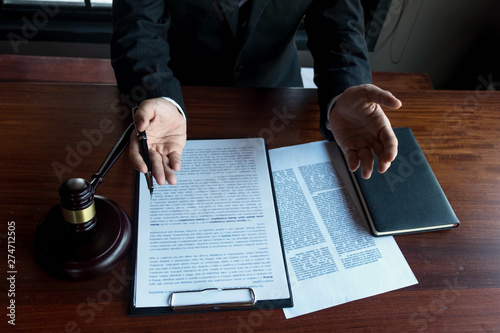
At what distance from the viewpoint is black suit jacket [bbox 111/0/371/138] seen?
947 mm

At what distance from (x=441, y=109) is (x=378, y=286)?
575 millimetres

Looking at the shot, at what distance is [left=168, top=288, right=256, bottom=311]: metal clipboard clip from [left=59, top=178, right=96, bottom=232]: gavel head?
188 mm

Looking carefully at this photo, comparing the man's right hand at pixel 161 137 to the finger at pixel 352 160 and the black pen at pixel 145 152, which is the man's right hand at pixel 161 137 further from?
the finger at pixel 352 160

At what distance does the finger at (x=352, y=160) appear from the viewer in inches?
32.4

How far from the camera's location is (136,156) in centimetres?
73

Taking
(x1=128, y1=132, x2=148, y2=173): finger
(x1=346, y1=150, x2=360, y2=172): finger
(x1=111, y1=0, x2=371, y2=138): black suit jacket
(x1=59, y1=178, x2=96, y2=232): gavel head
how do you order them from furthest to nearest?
(x1=111, y1=0, x2=371, y2=138): black suit jacket
(x1=346, y1=150, x2=360, y2=172): finger
(x1=128, y1=132, x2=148, y2=173): finger
(x1=59, y1=178, x2=96, y2=232): gavel head

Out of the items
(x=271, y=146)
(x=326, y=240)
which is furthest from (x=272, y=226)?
(x=271, y=146)

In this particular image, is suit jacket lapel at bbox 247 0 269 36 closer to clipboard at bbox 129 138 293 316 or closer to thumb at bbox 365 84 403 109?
thumb at bbox 365 84 403 109

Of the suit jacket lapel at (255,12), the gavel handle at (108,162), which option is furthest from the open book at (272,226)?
the suit jacket lapel at (255,12)

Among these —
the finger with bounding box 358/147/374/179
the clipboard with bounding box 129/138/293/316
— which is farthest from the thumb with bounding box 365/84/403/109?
the clipboard with bounding box 129/138/293/316

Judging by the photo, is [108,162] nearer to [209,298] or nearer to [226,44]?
[209,298]

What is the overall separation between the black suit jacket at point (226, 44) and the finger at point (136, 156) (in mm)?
185

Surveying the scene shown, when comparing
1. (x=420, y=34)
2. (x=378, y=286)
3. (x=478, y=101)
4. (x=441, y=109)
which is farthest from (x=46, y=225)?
(x=420, y=34)

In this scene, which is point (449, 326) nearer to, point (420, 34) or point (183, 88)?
point (183, 88)
